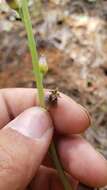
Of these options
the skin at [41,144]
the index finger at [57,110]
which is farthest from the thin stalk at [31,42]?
the index finger at [57,110]

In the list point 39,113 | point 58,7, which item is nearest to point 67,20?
point 58,7

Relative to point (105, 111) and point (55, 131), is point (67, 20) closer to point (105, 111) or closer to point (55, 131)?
point (105, 111)

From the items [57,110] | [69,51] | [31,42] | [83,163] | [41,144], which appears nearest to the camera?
[31,42]

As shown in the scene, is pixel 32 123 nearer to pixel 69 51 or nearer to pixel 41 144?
pixel 41 144

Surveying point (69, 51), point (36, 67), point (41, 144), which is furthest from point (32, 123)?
point (69, 51)

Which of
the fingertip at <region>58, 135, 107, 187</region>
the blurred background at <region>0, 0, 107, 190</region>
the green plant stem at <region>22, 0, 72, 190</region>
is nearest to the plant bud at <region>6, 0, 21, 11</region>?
the green plant stem at <region>22, 0, 72, 190</region>

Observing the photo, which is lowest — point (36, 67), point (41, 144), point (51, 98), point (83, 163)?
point (83, 163)

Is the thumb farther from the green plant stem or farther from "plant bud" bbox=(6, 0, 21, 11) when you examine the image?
"plant bud" bbox=(6, 0, 21, 11)
